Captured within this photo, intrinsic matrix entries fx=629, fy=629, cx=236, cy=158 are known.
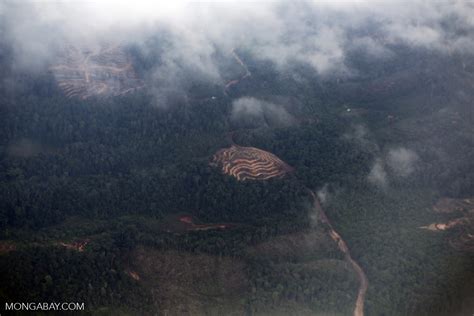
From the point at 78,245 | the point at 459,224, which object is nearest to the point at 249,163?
the point at 78,245

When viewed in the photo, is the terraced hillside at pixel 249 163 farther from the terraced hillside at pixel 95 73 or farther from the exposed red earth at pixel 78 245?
the exposed red earth at pixel 78 245

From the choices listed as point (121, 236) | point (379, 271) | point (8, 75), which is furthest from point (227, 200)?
point (8, 75)

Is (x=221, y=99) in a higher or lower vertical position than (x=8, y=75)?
lower

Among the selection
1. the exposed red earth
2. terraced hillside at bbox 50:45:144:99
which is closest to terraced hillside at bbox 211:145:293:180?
terraced hillside at bbox 50:45:144:99

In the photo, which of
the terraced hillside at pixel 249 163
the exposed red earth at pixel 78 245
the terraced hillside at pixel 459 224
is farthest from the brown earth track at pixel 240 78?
the exposed red earth at pixel 78 245

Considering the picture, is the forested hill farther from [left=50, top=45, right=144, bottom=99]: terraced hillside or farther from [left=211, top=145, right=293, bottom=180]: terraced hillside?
[left=50, top=45, right=144, bottom=99]: terraced hillside

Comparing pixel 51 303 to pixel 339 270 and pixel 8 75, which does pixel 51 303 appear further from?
pixel 8 75
